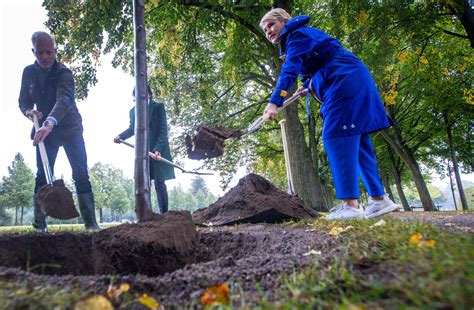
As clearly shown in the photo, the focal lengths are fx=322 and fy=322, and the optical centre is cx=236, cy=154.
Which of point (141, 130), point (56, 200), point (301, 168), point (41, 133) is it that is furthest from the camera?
point (301, 168)

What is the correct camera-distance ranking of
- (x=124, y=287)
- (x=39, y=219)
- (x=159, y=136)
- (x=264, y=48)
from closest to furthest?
(x=124, y=287), (x=39, y=219), (x=159, y=136), (x=264, y=48)

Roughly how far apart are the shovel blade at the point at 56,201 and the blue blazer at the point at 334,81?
2.58 metres

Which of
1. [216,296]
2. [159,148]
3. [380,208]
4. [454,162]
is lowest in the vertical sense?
[216,296]

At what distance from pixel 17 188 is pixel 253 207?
1658 inches

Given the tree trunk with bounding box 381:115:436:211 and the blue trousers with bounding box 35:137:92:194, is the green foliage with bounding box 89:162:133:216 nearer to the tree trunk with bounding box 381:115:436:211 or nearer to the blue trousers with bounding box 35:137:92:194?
the tree trunk with bounding box 381:115:436:211

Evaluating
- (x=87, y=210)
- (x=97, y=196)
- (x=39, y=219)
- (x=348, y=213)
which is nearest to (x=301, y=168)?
(x=348, y=213)

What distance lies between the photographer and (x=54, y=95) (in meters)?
4.29

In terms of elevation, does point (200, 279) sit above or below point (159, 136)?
below

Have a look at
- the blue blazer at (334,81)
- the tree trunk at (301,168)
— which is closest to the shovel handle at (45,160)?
the blue blazer at (334,81)

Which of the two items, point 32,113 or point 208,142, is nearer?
point 32,113

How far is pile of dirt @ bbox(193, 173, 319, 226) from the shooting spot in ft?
16.2

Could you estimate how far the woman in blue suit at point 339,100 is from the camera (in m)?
3.17

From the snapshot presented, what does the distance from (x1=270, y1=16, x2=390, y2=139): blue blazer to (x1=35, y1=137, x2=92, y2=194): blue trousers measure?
269 cm

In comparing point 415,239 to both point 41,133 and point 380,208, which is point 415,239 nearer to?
point 380,208
